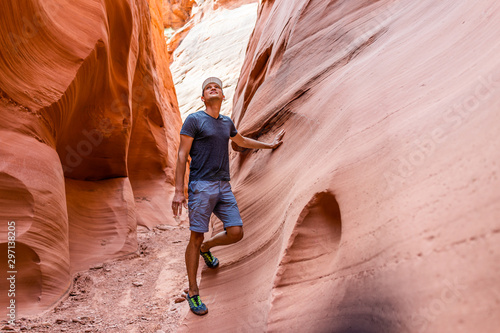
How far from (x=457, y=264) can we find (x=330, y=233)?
1046mm

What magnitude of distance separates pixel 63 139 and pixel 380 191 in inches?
193

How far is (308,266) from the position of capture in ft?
8.43

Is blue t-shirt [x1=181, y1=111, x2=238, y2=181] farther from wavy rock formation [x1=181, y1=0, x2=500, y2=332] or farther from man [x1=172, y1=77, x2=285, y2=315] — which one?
wavy rock formation [x1=181, y1=0, x2=500, y2=332]

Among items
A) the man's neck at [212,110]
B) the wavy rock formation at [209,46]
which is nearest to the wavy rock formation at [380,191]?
the man's neck at [212,110]

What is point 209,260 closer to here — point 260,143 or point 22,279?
point 260,143

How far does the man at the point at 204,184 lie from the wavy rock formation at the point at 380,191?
0.92 ft

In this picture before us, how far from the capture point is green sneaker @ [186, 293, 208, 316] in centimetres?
316

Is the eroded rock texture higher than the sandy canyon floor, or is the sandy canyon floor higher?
the eroded rock texture

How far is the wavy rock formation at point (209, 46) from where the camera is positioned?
61.9 ft

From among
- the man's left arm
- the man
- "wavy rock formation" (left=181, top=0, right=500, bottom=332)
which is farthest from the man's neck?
"wavy rock formation" (left=181, top=0, right=500, bottom=332)

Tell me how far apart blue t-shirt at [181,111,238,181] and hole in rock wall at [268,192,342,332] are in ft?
3.20

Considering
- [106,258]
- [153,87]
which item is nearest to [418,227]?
[106,258]

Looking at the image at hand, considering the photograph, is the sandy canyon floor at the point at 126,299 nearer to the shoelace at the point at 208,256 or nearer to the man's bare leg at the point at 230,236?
the shoelace at the point at 208,256

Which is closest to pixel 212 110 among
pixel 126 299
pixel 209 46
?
pixel 126 299
